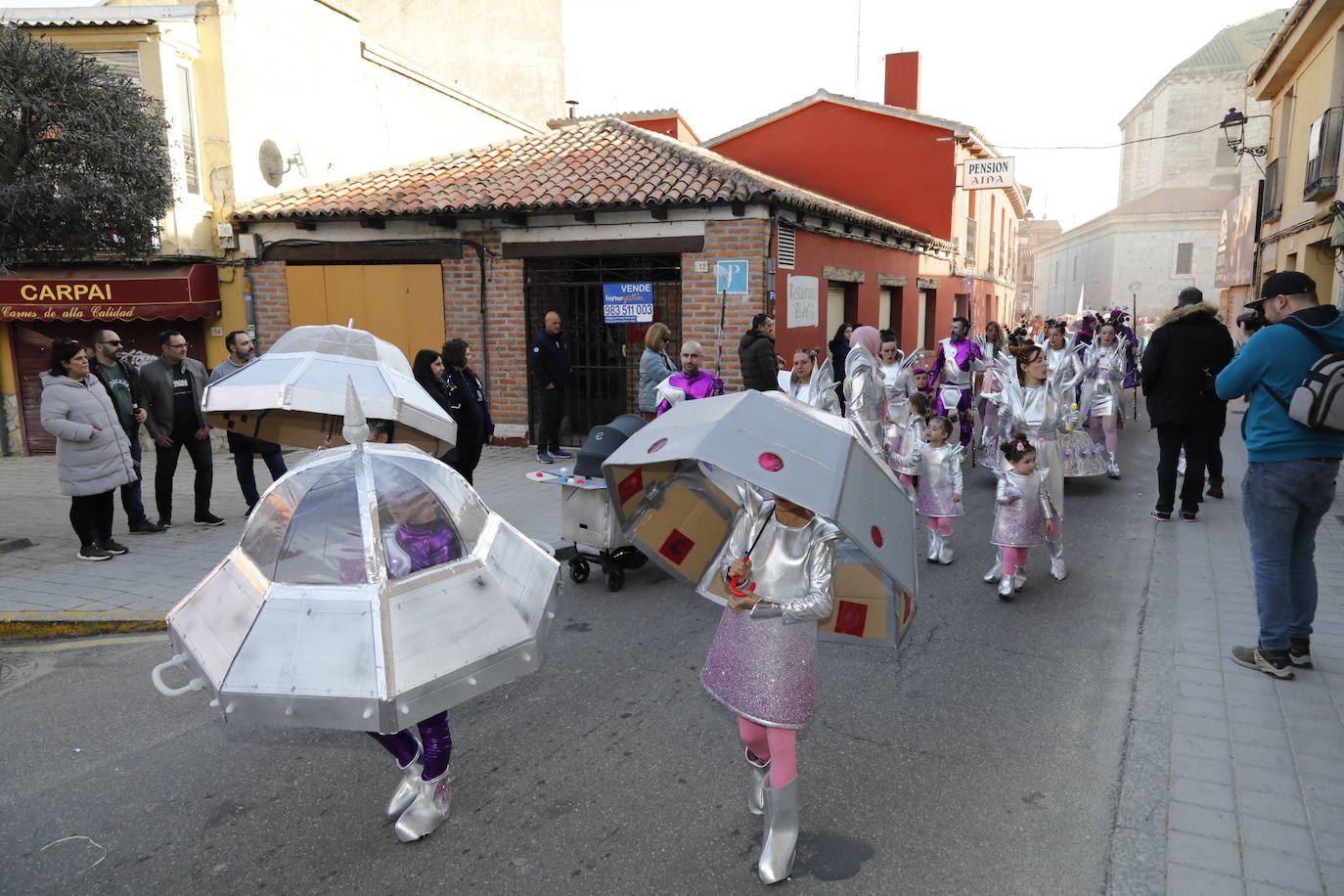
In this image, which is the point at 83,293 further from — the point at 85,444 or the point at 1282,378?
the point at 1282,378

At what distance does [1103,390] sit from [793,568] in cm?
885

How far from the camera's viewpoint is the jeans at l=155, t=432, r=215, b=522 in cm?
773

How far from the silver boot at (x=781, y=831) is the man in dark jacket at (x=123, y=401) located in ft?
22.3

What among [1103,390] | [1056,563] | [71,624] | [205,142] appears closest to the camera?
[71,624]

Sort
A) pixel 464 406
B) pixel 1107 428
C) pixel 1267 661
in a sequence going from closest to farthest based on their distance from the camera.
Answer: pixel 1267 661 → pixel 464 406 → pixel 1107 428

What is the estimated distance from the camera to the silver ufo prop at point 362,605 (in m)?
2.42

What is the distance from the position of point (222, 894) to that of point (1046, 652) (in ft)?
14.3

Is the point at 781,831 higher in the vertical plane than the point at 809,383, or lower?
lower

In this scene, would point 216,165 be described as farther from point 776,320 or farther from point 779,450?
point 779,450

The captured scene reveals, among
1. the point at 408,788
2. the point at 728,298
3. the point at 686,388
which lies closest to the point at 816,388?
the point at 686,388

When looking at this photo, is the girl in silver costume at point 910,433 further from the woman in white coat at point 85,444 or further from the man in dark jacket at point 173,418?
the woman in white coat at point 85,444

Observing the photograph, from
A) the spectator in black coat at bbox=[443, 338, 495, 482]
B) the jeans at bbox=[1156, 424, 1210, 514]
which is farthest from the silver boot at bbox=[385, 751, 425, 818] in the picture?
the jeans at bbox=[1156, 424, 1210, 514]

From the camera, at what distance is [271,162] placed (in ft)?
41.3

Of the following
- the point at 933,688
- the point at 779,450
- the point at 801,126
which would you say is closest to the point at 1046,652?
the point at 933,688
